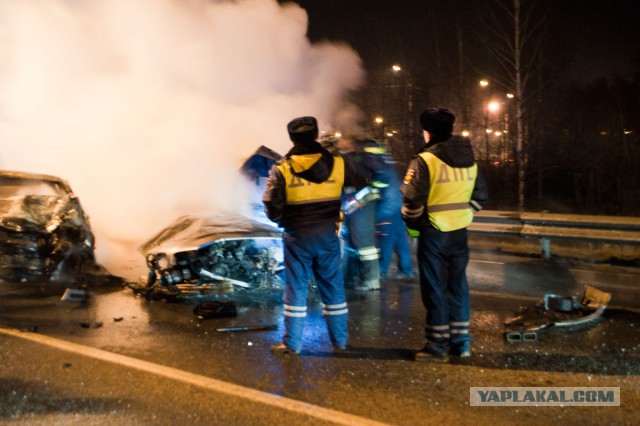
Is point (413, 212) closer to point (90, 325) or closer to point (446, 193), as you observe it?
point (446, 193)

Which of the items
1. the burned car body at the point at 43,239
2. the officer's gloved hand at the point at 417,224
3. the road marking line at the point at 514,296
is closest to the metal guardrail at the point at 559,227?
the road marking line at the point at 514,296

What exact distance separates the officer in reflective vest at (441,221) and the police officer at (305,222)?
645 millimetres

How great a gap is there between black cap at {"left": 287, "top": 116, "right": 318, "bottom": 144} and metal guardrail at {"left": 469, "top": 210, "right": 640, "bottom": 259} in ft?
17.5

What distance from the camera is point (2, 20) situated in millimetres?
11773

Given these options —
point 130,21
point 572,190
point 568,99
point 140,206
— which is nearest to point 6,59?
point 130,21

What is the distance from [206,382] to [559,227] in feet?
21.2

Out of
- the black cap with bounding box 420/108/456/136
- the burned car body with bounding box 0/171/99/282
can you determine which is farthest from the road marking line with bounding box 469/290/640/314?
the burned car body with bounding box 0/171/99/282

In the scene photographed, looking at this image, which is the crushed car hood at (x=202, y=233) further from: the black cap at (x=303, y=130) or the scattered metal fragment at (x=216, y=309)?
the black cap at (x=303, y=130)

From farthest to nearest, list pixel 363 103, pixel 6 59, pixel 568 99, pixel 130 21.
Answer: pixel 568 99 → pixel 363 103 → pixel 6 59 → pixel 130 21

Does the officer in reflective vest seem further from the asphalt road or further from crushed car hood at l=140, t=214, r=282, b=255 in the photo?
crushed car hood at l=140, t=214, r=282, b=255

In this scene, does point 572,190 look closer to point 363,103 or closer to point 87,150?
point 363,103

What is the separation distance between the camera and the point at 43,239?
6.95 meters

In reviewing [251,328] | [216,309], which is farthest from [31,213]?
[251,328]

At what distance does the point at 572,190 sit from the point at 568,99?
473 cm
